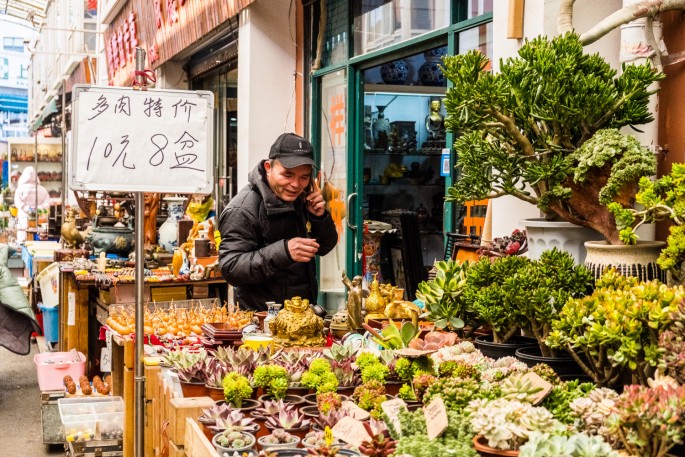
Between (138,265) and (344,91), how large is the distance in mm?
3908

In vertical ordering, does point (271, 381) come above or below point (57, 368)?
above

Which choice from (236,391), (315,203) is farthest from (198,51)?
(236,391)

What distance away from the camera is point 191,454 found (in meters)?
2.49

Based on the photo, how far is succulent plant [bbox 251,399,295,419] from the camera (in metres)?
2.46

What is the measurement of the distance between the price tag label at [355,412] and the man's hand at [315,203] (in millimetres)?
2279

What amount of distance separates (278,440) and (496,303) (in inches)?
29.9

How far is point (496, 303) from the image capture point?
8.46ft

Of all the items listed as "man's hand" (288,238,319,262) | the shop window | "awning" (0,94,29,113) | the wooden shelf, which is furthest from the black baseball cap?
"awning" (0,94,29,113)

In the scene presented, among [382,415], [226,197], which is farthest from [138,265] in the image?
[226,197]

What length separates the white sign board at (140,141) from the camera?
326cm

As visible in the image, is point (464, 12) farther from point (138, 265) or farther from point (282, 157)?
point (138, 265)

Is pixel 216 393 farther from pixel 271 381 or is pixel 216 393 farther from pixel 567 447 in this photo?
pixel 567 447

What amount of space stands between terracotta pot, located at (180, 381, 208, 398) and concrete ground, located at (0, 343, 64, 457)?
3033 mm

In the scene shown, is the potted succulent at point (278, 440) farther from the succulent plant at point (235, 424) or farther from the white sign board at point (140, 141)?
the white sign board at point (140, 141)
